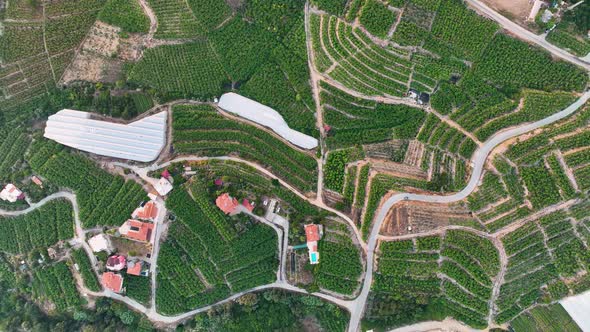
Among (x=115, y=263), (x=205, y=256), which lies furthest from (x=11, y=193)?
(x=205, y=256)

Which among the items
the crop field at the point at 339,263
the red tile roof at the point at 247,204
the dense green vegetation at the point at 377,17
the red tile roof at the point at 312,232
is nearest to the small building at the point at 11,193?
the red tile roof at the point at 247,204

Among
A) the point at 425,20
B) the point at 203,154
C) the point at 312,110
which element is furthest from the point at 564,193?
the point at 203,154

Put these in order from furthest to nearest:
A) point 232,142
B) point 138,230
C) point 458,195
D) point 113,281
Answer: point 232,142
point 138,230
point 113,281
point 458,195

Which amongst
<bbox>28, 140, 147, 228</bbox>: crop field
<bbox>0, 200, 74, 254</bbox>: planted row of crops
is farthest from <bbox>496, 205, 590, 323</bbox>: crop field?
<bbox>0, 200, 74, 254</bbox>: planted row of crops

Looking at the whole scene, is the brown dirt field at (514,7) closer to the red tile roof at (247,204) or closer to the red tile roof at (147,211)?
the red tile roof at (247,204)

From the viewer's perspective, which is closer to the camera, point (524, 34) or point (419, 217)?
point (524, 34)

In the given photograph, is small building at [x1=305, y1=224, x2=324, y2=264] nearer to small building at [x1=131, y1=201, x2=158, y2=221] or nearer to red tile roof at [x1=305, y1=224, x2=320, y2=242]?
red tile roof at [x1=305, y1=224, x2=320, y2=242]

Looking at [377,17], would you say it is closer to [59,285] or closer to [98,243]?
[98,243]
